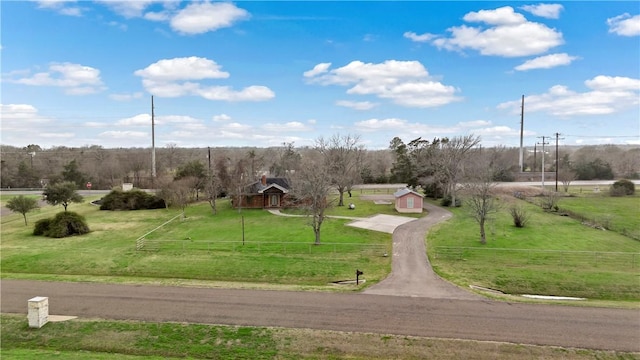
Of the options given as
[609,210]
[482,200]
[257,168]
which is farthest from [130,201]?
[609,210]

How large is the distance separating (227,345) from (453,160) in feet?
136

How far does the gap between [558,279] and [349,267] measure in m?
12.1

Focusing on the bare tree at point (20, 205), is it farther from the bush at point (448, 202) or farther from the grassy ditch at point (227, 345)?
the bush at point (448, 202)

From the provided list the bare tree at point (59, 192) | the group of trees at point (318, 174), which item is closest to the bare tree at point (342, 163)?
the group of trees at point (318, 174)

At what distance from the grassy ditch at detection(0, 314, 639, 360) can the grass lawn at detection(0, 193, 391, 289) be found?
6.87 m

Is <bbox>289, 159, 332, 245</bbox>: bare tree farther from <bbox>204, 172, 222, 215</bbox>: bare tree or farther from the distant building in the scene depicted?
<bbox>204, 172, 222, 215</bbox>: bare tree

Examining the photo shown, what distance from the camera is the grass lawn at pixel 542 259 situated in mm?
21062

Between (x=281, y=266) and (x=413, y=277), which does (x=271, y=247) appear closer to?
(x=281, y=266)

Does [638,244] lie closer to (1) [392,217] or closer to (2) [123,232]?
(1) [392,217]

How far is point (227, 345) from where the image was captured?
14664 millimetres

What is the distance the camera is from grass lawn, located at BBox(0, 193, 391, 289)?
23594 millimetres

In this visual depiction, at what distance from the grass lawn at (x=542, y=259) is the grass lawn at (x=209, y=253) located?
4818 mm

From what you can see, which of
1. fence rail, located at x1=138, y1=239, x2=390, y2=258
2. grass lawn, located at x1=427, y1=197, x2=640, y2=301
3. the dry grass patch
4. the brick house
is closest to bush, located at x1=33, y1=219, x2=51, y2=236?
fence rail, located at x1=138, y1=239, x2=390, y2=258

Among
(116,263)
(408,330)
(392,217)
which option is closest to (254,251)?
(116,263)
